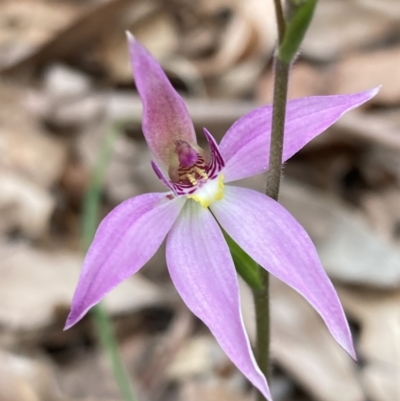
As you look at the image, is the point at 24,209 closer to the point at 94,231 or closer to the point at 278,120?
the point at 94,231

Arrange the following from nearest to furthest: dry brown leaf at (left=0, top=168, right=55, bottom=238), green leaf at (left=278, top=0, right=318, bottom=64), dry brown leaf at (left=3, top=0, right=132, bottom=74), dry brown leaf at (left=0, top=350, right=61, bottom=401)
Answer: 1. green leaf at (left=278, top=0, right=318, bottom=64)
2. dry brown leaf at (left=0, top=350, right=61, bottom=401)
3. dry brown leaf at (left=0, top=168, right=55, bottom=238)
4. dry brown leaf at (left=3, top=0, right=132, bottom=74)

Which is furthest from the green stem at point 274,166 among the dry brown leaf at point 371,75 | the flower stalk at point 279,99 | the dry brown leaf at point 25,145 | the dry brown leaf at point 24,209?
the dry brown leaf at point 371,75

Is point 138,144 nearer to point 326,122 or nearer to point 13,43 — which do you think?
point 13,43

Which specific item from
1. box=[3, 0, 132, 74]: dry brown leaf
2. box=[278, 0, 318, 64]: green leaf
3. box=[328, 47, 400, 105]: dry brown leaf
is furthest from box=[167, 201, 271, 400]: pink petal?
box=[3, 0, 132, 74]: dry brown leaf

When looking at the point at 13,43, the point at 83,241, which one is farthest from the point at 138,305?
the point at 13,43

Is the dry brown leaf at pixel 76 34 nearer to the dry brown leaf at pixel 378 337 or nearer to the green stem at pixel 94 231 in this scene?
the green stem at pixel 94 231

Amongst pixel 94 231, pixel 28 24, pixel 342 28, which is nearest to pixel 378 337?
pixel 94 231

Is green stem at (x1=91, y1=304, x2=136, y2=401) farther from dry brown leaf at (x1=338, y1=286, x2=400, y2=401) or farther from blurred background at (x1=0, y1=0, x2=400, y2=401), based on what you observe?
dry brown leaf at (x1=338, y1=286, x2=400, y2=401)
